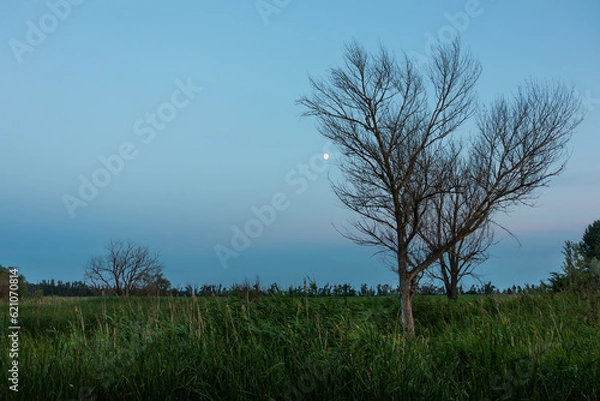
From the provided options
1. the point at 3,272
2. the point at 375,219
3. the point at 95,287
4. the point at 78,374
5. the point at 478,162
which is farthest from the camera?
the point at 95,287

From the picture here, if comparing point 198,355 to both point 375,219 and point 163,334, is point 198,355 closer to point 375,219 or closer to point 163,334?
point 163,334

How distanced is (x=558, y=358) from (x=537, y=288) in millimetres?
11708

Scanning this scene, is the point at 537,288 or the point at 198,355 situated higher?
the point at 537,288

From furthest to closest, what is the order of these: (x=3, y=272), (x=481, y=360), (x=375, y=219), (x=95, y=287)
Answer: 1. (x=95, y=287)
2. (x=3, y=272)
3. (x=375, y=219)
4. (x=481, y=360)

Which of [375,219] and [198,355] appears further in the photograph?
[375,219]

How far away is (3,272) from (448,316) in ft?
58.6

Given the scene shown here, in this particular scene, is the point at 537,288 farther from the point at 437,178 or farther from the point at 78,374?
the point at 78,374

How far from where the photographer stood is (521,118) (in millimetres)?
15625

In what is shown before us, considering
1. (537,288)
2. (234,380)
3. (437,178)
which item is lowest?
(234,380)

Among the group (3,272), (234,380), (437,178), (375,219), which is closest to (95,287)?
(3,272)

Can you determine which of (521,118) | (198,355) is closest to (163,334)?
(198,355)

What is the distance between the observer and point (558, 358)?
6.73 m

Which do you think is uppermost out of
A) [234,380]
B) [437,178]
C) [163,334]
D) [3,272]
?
[437,178]

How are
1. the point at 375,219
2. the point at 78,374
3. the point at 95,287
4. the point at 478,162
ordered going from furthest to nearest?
the point at 95,287
the point at 478,162
the point at 375,219
the point at 78,374
